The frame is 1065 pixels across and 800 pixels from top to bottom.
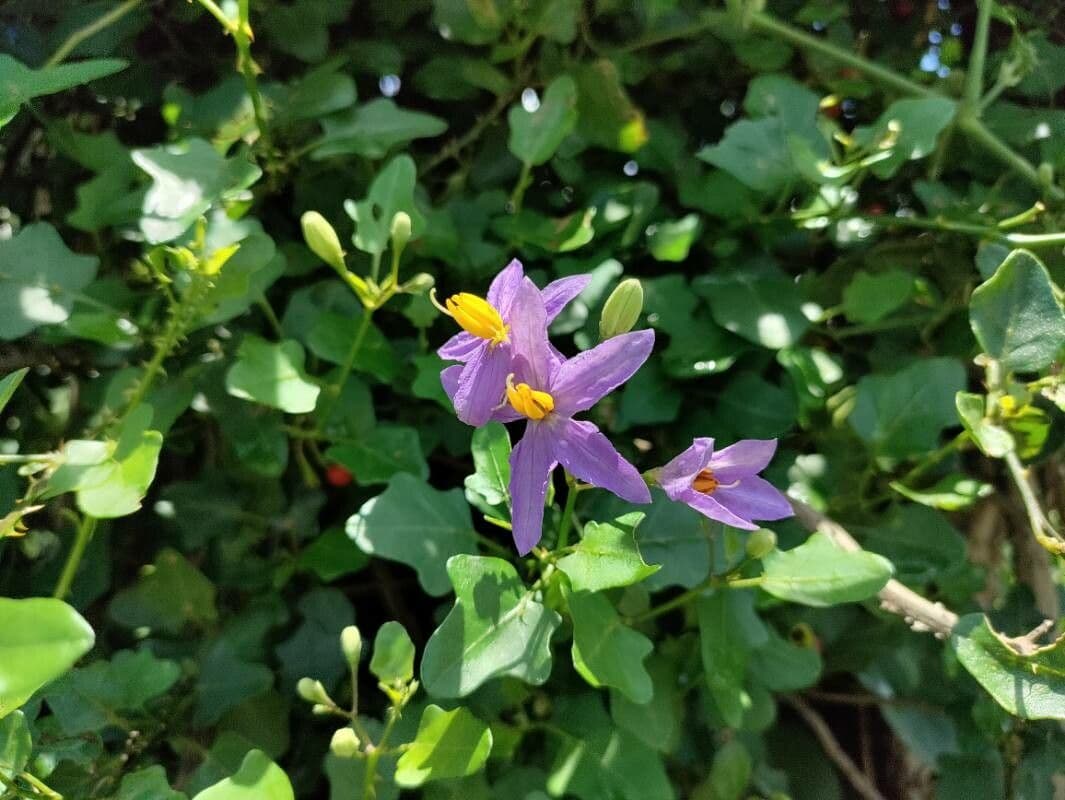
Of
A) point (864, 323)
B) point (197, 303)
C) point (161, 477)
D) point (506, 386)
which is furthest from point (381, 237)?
point (864, 323)

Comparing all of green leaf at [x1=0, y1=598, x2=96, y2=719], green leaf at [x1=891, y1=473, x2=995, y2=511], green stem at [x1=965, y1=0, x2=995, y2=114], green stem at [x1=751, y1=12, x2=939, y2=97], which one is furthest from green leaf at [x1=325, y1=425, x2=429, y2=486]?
green stem at [x1=965, y1=0, x2=995, y2=114]

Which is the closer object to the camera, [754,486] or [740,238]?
[754,486]

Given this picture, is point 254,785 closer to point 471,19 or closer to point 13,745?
point 13,745

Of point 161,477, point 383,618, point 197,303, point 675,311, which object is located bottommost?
point 383,618

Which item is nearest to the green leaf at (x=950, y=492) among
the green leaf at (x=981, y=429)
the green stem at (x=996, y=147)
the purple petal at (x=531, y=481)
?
the green leaf at (x=981, y=429)

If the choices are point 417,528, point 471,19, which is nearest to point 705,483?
point 417,528

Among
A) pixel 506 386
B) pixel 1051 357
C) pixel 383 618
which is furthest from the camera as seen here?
pixel 383 618

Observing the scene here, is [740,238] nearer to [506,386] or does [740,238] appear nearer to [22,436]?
[506,386]
